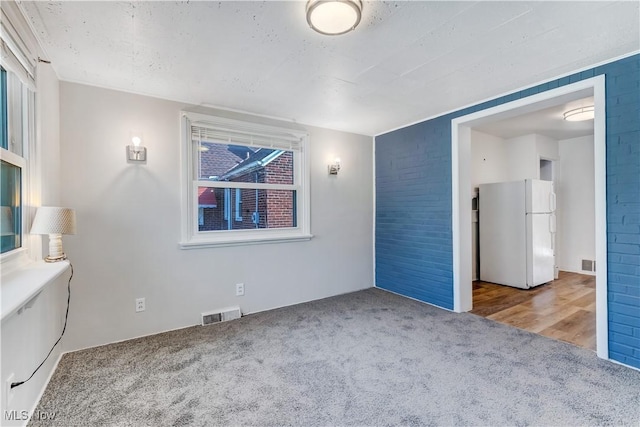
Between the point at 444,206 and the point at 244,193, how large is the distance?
240cm

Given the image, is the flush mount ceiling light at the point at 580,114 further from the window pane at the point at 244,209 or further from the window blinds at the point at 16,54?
the window blinds at the point at 16,54

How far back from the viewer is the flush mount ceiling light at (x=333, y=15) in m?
1.58

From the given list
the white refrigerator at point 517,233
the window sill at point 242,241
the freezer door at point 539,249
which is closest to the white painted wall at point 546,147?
the white refrigerator at point 517,233

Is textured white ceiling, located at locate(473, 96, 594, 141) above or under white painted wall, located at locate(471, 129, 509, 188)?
above

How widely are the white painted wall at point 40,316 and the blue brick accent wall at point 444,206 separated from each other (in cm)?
367

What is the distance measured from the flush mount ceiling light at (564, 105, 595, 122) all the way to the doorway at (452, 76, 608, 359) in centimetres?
145

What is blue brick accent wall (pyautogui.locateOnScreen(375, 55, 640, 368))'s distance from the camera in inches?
87.9

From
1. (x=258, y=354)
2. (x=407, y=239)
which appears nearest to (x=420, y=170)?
(x=407, y=239)

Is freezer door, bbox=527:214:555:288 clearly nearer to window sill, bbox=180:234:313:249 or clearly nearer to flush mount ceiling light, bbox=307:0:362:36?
window sill, bbox=180:234:313:249

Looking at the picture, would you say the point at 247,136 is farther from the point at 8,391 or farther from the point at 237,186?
the point at 8,391

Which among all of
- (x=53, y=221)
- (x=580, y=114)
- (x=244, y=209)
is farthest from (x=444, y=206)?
(x=53, y=221)

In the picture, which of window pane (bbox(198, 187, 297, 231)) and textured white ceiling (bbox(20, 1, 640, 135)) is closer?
textured white ceiling (bbox(20, 1, 640, 135))

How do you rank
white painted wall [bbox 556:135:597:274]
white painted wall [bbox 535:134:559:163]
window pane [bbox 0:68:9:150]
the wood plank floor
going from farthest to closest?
white painted wall [bbox 556:135:597:274] → white painted wall [bbox 535:134:559:163] → the wood plank floor → window pane [bbox 0:68:9:150]

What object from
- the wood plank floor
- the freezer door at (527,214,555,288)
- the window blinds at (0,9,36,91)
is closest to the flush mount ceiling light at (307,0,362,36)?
the window blinds at (0,9,36,91)
